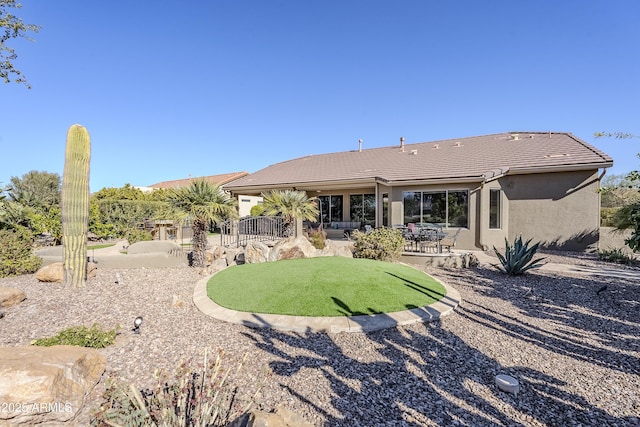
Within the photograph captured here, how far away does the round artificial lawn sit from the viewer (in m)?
5.31

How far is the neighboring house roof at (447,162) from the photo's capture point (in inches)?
493

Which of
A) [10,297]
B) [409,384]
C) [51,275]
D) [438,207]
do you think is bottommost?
[409,384]

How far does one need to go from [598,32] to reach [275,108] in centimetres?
1556

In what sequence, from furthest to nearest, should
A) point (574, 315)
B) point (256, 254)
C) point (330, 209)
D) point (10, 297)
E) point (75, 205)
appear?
point (330, 209) < point (256, 254) < point (75, 205) < point (10, 297) < point (574, 315)

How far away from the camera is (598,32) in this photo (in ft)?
33.3

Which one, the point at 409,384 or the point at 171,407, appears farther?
the point at 409,384

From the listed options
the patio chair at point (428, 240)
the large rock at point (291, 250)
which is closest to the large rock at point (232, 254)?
the large rock at point (291, 250)

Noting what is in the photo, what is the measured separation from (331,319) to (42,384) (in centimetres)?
357

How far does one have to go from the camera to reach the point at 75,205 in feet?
23.0

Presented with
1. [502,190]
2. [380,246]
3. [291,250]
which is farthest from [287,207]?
[502,190]

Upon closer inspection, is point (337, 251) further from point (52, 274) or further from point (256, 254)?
point (52, 274)

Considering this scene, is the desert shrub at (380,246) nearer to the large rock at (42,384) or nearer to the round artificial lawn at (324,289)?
the round artificial lawn at (324,289)

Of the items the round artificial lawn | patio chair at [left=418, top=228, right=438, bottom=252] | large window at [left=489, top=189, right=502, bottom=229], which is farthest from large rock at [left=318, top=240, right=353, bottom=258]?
large window at [left=489, top=189, right=502, bottom=229]

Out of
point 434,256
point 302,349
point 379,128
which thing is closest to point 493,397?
point 302,349
